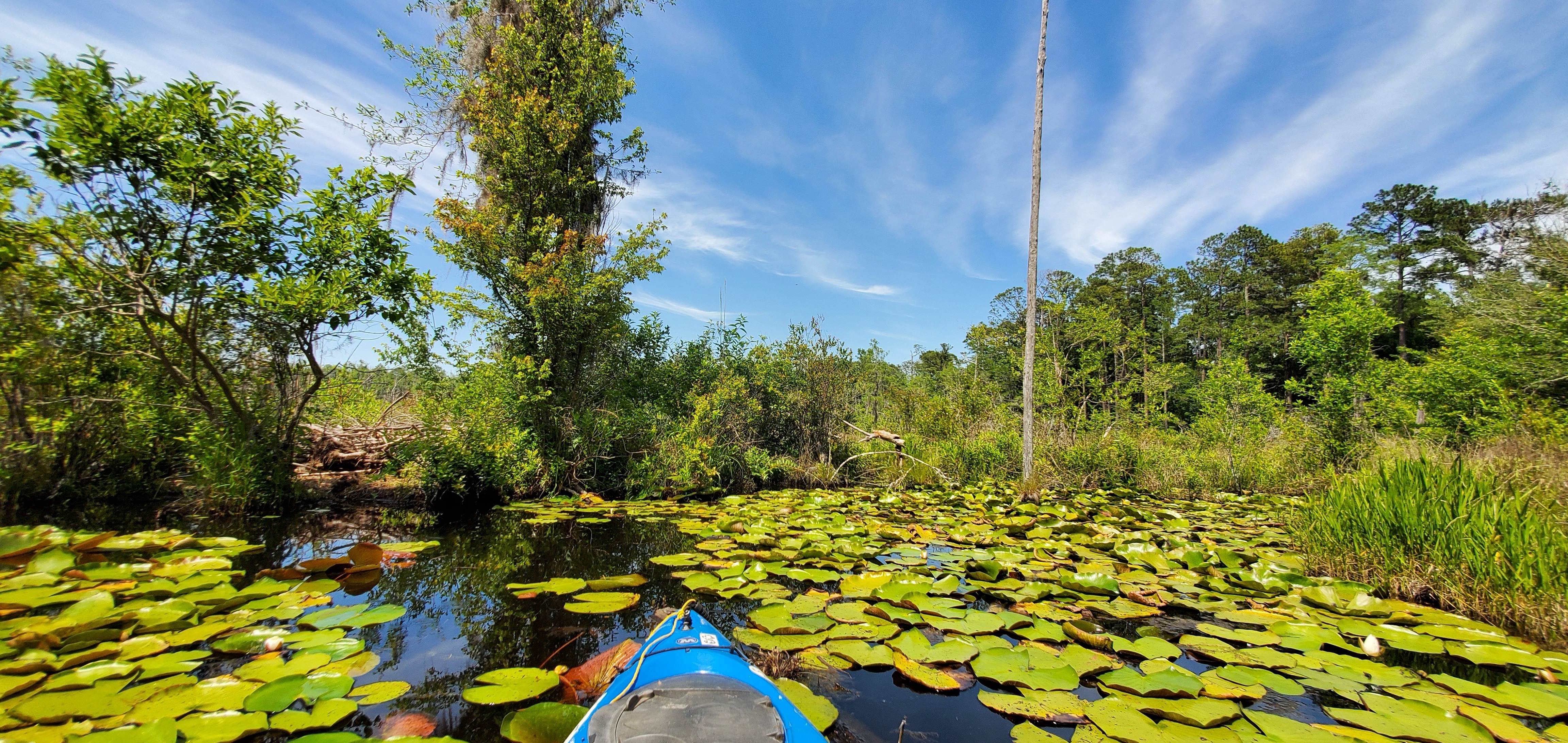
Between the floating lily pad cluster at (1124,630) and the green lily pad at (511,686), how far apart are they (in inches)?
39.1

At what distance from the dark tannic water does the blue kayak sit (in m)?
0.56

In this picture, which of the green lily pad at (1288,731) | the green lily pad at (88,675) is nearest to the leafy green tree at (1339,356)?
the green lily pad at (1288,731)

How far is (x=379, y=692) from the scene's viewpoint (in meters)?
2.04

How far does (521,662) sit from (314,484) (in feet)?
19.7

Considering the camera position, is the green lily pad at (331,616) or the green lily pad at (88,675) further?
the green lily pad at (331,616)

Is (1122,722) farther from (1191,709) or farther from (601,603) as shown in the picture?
→ (601,603)

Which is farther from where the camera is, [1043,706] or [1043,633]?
[1043,633]

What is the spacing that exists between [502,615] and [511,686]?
4.26 ft

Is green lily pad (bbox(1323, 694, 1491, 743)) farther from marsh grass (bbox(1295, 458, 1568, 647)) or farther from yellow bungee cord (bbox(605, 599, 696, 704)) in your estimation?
yellow bungee cord (bbox(605, 599, 696, 704))

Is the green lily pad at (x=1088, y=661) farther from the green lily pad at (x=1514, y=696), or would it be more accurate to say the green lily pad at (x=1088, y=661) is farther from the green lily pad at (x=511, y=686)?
the green lily pad at (x=511, y=686)

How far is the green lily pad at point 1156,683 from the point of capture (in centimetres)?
209

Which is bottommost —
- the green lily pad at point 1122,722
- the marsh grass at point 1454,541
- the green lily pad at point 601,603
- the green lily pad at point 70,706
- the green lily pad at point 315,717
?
the green lily pad at point 601,603

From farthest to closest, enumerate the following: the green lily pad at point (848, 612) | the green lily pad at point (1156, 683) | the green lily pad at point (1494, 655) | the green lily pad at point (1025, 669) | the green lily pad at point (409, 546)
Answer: the green lily pad at point (409, 546) → the green lily pad at point (848, 612) → the green lily pad at point (1494, 655) → the green lily pad at point (1025, 669) → the green lily pad at point (1156, 683)

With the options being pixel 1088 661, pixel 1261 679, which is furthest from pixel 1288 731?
pixel 1088 661
